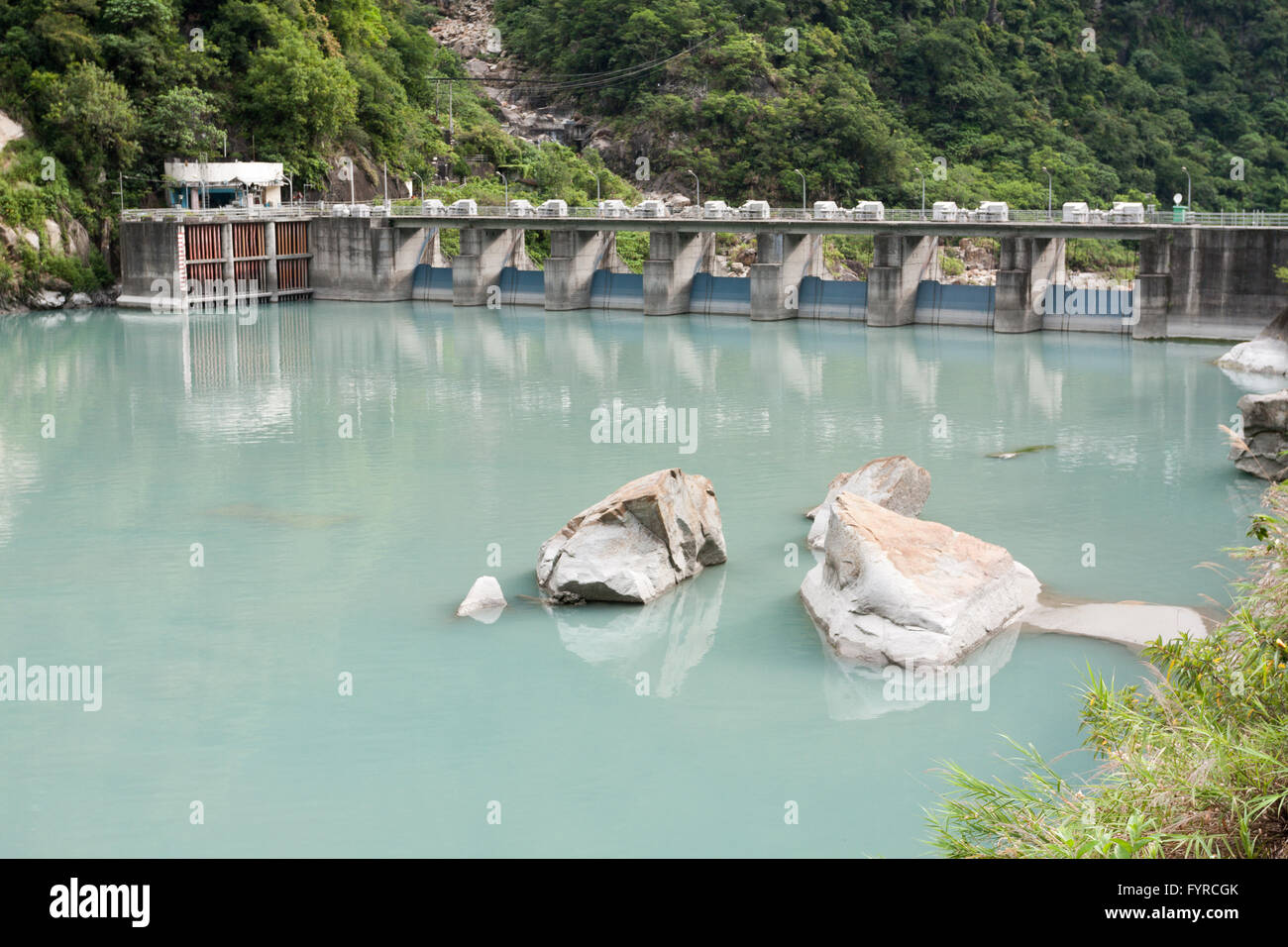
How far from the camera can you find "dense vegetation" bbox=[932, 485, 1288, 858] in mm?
10016

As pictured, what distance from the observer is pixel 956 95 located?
9306 centimetres

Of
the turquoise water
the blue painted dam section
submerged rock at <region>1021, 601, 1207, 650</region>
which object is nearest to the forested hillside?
the blue painted dam section

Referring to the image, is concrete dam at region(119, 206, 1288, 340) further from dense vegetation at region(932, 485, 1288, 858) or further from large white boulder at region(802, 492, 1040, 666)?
dense vegetation at region(932, 485, 1288, 858)

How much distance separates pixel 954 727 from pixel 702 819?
3877mm

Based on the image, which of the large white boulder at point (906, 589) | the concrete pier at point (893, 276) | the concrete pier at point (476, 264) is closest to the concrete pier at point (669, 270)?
the concrete pier at point (476, 264)

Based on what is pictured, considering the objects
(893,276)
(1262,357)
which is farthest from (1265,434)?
(893,276)

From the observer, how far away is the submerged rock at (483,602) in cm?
2250

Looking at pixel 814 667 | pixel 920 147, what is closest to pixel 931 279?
pixel 920 147

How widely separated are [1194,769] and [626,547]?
44.2ft

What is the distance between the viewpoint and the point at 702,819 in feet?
52.4

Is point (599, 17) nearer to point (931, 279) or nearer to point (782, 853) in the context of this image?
point (931, 279)

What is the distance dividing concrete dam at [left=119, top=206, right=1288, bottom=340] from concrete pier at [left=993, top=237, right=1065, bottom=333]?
6 centimetres

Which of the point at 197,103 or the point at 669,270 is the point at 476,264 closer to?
the point at 669,270

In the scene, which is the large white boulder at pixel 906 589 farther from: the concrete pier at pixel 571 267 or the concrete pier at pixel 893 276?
the concrete pier at pixel 571 267
